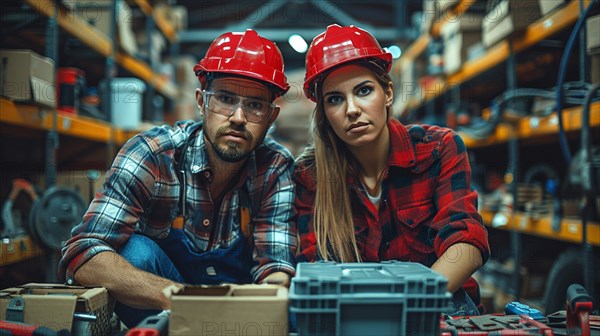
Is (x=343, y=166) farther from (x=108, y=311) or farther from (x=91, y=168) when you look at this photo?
(x=91, y=168)

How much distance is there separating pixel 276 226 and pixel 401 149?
612 millimetres

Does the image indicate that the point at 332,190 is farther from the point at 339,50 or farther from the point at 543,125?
the point at 543,125

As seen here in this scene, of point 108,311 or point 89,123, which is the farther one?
point 89,123

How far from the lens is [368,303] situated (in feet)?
3.45

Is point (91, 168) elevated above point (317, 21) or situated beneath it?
situated beneath

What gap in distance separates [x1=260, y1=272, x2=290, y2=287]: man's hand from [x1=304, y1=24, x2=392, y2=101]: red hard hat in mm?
802

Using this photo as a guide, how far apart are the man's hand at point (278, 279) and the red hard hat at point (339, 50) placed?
31.6 inches

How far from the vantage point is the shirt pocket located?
1880 millimetres

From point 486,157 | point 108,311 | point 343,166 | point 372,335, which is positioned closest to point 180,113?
point 486,157

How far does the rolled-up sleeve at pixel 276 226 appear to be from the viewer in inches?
69.7

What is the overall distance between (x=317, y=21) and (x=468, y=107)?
3581 mm

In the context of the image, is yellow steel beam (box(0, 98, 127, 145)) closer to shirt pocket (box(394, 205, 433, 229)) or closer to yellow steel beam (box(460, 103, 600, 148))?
shirt pocket (box(394, 205, 433, 229))

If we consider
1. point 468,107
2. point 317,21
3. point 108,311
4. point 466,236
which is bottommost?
point 108,311

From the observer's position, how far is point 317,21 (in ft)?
23.6
